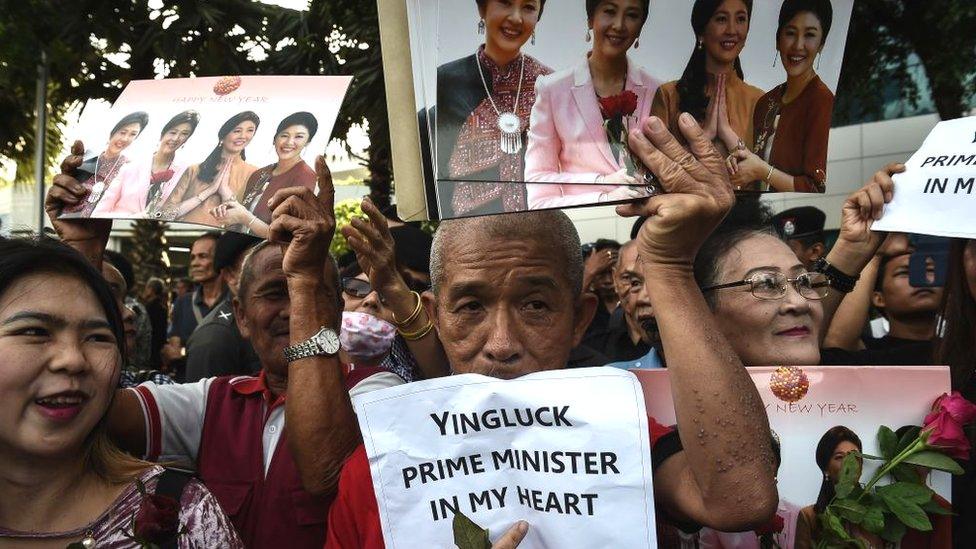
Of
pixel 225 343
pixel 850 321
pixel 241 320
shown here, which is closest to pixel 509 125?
pixel 241 320

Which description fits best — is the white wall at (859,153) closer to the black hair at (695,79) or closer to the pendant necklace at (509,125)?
the black hair at (695,79)

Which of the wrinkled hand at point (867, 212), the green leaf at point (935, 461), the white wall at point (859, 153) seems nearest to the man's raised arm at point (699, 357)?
the green leaf at point (935, 461)

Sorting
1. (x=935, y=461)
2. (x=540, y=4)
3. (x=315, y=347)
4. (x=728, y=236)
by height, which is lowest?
(x=935, y=461)

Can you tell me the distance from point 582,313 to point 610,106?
2.28ft

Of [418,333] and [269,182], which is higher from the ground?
[269,182]

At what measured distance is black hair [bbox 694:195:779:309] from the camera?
301cm

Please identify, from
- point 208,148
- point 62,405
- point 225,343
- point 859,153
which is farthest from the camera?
point 859,153

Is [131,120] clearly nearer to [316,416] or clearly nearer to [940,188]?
[316,416]

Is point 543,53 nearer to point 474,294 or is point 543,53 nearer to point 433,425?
point 474,294

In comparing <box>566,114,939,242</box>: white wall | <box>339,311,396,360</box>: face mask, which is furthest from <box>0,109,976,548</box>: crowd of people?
<box>566,114,939,242</box>: white wall

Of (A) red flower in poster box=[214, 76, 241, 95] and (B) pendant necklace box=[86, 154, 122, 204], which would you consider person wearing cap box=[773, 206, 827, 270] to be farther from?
(B) pendant necklace box=[86, 154, 122, 204]

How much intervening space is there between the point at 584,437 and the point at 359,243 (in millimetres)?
1266

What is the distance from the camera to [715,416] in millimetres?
1930

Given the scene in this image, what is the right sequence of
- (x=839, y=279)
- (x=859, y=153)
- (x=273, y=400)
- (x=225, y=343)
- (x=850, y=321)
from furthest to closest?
(x=859, y=153), (x=225, y=343), (x=850, y=321), (x=839, y=279), (x=273, y=400)
